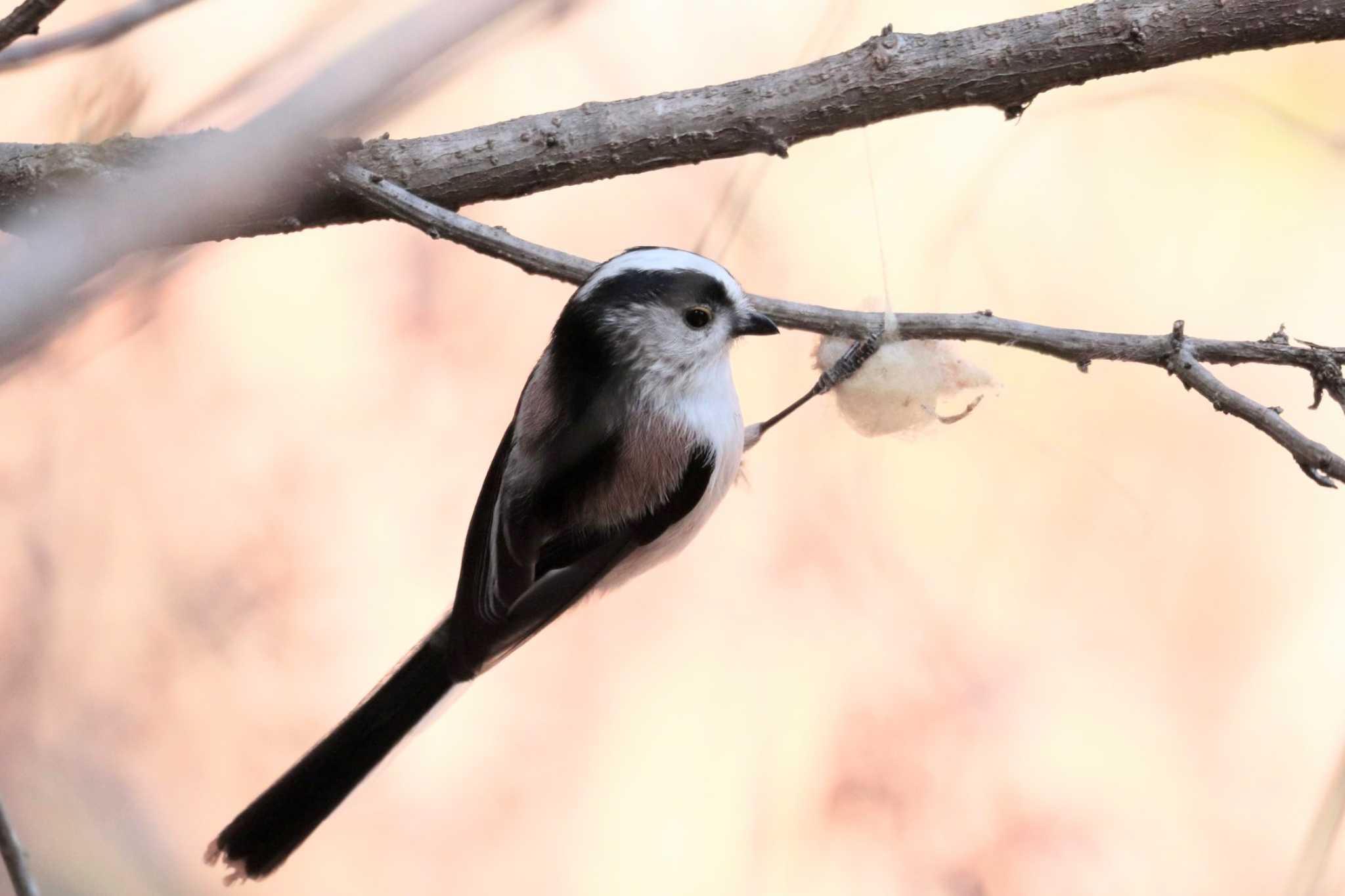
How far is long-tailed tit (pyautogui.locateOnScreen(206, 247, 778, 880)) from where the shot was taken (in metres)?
1.06

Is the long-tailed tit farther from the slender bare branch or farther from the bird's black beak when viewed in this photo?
the slender bare branch

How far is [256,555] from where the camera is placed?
5.67 ft

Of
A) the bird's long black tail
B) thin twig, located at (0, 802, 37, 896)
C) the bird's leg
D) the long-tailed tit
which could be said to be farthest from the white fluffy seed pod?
thin twig, located at (0, 802, 37, 896)

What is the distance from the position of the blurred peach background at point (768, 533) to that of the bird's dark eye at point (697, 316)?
434 millimetres

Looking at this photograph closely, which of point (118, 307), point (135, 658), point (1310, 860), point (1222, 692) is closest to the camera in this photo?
point (1310, 860)

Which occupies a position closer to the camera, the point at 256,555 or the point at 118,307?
the point at 118,307

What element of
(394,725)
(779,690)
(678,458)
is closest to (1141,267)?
(779,690)

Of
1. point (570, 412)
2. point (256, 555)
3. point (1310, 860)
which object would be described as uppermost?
point (570, 412)

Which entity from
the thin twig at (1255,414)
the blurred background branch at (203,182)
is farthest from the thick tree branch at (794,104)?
the blurred background branch at (203,182)

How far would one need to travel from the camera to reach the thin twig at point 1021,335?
0.95 metres

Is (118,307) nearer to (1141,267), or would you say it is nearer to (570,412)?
(570,412)

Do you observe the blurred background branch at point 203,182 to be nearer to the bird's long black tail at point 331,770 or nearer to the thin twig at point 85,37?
the thin twig at point 85,37

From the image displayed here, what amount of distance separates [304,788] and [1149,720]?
1.11m

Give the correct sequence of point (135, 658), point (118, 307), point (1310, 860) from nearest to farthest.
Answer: point (1310, 860), point (118, 307), point (135, 658)
